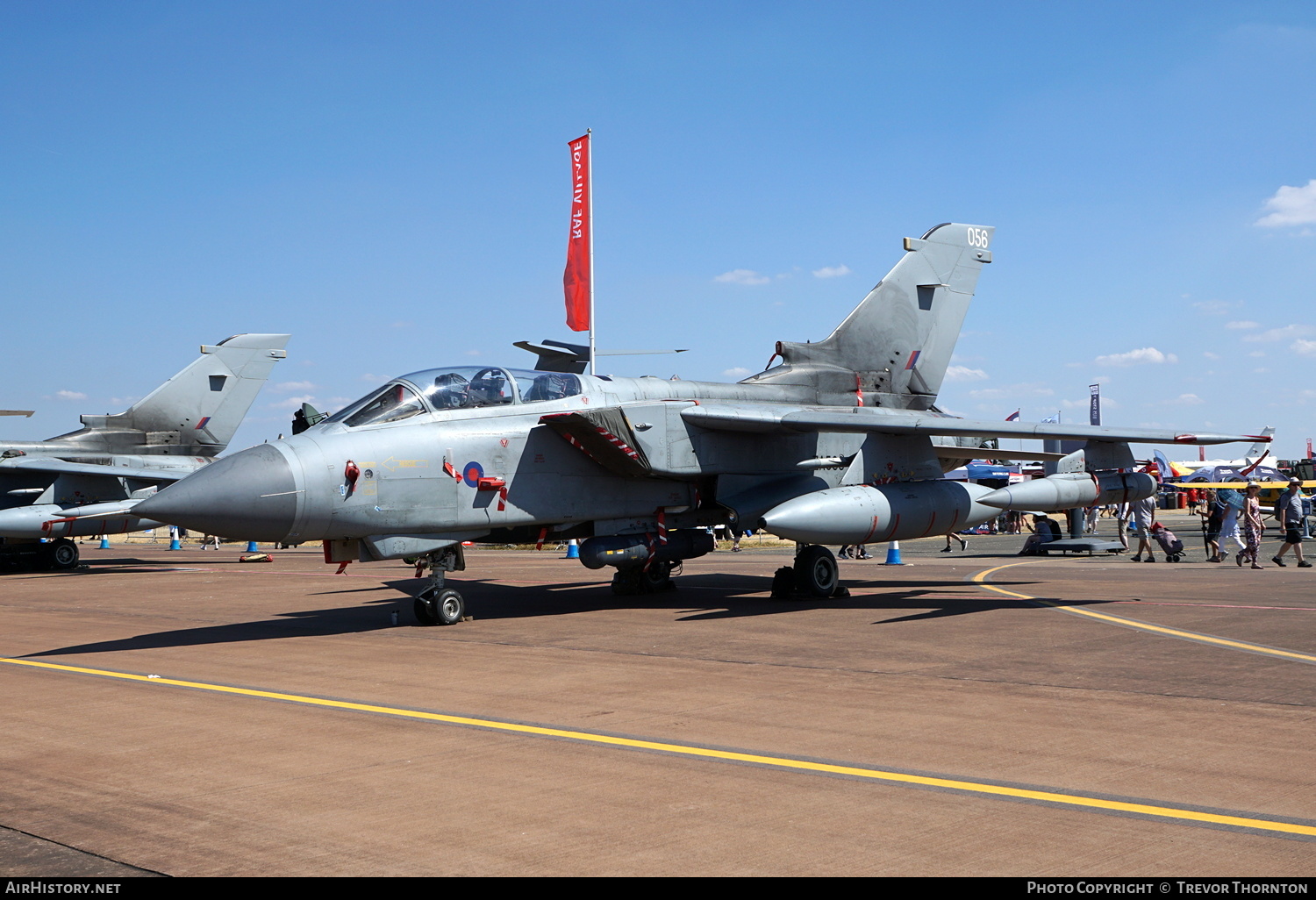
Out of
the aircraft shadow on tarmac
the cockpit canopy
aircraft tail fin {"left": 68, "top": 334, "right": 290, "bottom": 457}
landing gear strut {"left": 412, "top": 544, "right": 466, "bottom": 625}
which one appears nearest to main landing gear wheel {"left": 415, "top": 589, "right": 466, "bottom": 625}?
landing gear strut {"left": 412, "top": 544, "right": 466, "bottom": 625}

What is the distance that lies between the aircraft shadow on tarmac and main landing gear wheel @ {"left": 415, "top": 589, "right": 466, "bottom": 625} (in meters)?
0.56

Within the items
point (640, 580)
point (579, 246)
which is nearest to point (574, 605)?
point (640, 580)

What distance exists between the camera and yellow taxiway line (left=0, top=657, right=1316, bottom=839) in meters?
4.37

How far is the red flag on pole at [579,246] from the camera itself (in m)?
24.0

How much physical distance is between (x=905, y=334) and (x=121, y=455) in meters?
19.9

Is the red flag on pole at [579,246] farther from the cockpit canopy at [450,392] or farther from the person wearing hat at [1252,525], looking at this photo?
the person wearing hat at [1252,525]

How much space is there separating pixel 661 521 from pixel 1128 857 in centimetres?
1025

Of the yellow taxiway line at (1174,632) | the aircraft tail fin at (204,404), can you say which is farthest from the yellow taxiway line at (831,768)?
the aircraft tail fin at (204,404)

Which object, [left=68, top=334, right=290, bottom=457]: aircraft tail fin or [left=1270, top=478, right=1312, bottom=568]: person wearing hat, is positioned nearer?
[left=1270, top=478, right=1312, bottom=568]: person wearing hat

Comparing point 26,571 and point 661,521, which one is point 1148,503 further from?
point 26,571

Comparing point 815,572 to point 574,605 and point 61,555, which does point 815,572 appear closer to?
point 574,605

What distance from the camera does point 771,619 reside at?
12.3 meters

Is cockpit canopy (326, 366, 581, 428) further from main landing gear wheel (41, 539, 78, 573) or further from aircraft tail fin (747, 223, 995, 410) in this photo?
main landing gear wheel (41, 539, 78, 573)

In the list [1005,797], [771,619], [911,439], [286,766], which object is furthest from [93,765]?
[911,439]
